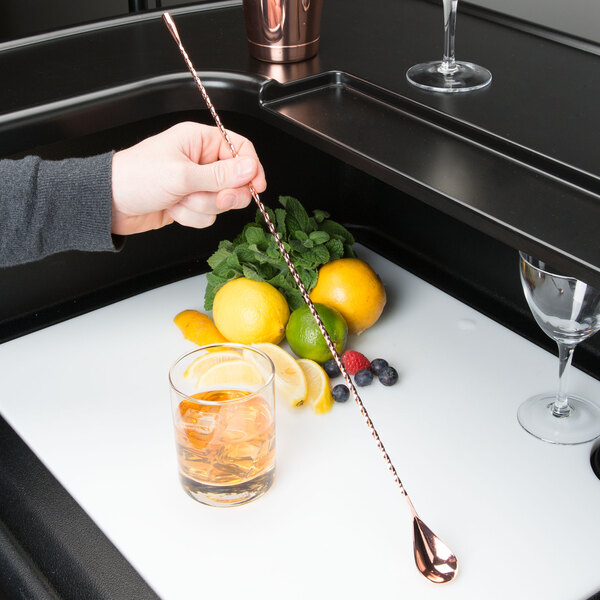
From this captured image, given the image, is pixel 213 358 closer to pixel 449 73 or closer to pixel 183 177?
pixel 183 177

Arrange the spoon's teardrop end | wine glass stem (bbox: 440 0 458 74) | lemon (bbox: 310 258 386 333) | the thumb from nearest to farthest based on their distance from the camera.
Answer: the spoon's teardrop end < the thumb < wine glass stem (bbox: 440 0 458 74) < lemon (bbox: 310 258 386 333)

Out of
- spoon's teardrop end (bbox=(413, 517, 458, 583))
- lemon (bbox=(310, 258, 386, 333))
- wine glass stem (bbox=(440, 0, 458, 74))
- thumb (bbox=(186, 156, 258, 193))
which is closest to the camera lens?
spoon's teardrop end (bbox=(413, 517, 458, 583))

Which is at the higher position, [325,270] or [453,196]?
[453,196]

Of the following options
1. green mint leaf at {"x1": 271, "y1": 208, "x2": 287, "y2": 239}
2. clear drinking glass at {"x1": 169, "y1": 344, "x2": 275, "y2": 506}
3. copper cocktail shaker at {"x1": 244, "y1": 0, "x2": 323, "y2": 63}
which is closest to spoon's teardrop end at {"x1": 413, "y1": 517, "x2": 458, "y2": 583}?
clear drinking glass at {"x1": 169, "y1": 344, "x2": 275, "y2": 506}

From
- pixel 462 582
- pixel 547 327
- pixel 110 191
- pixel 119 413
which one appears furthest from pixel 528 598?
pixel 110 191

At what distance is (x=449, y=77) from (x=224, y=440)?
1.75 ft

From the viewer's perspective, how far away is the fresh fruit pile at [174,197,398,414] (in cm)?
110

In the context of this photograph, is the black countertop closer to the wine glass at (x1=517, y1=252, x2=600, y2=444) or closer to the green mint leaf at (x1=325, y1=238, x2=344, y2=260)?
the wine glass at (x1=517, y1=252, x2=600, y2=444)

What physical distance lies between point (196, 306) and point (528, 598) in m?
0.65

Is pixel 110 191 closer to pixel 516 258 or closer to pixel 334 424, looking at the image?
pixel 334 424

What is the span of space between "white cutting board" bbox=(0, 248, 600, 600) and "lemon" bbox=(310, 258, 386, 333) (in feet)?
0.13

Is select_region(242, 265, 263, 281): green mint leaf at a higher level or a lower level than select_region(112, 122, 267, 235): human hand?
lower

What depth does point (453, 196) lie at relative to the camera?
0.86 m

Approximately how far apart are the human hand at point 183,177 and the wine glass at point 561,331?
0.32 metres
